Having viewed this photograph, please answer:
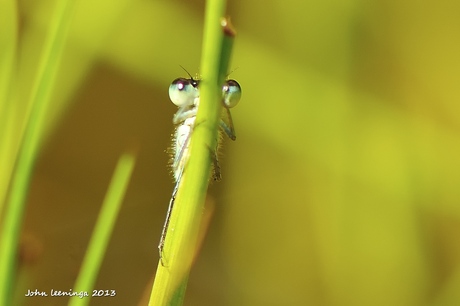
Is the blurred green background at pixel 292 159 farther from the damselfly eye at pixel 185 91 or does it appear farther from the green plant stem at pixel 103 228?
the damselfly eye at pixel 185 91

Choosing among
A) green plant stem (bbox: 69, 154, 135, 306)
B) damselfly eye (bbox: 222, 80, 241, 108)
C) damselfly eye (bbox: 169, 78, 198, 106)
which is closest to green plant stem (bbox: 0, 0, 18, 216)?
green plant stem (bbox: 69, 154, 135, 306)

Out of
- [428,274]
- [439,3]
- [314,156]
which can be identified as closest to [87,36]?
[314,156]

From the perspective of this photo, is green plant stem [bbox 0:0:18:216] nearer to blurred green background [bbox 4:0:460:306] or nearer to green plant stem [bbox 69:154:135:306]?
blurred green background [bbox 4:0:460:306]

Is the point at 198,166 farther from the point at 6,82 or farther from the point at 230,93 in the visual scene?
the point at 6,82

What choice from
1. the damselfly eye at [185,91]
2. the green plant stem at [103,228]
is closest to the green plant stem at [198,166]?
the damselfly eye at [185,91]

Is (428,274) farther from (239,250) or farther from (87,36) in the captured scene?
(87,36)

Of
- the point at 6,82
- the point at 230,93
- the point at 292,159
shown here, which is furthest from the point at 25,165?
the point at 292,159

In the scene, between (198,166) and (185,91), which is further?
(185,91)

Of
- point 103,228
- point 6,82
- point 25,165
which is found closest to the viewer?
point 25,165
